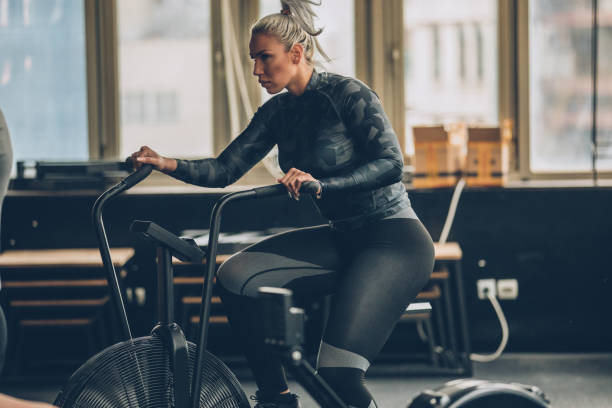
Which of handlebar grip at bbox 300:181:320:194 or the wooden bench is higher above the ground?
handlebar grip at bbox 300:181:320:194

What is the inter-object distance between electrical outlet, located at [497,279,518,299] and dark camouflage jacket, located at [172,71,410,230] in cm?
190

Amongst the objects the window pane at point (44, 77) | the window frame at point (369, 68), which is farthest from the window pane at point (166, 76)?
the window pane at point (44, 77)

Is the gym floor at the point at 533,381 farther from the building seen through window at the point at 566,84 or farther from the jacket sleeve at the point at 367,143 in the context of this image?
the jacket sleeve at the point at 367,143

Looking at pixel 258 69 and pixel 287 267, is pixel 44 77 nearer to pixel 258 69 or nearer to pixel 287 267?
pixel 258 69

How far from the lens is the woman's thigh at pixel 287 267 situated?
6.38ft

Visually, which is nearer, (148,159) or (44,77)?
(148,159)

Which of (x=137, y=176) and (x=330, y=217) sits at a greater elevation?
(x=137, y=176)

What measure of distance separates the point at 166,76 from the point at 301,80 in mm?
2042

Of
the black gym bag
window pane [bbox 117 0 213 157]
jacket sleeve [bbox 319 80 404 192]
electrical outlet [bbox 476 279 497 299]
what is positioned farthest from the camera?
window pane [bbox 117 0 213 157]

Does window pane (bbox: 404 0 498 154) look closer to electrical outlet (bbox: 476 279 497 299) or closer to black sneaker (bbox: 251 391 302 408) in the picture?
electrical outlet (bbox: 476 279 497 299)

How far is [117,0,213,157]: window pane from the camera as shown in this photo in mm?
3941

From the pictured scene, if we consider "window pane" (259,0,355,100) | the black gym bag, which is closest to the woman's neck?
the black gym bag

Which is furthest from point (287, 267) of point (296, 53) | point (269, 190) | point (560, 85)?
point (560, 85)

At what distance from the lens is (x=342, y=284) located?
1.92 meters
